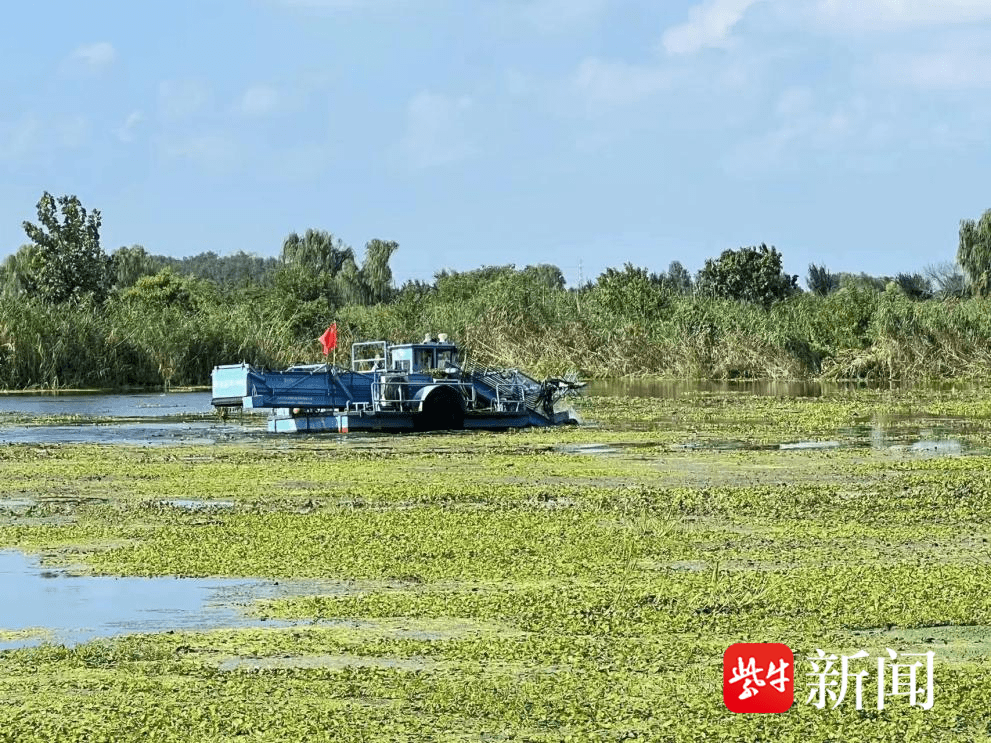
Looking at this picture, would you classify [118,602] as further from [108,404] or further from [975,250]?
[975,250]

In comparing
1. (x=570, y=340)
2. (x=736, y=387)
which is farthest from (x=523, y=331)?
(x=736, y=387)

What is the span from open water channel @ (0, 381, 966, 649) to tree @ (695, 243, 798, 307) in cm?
4372

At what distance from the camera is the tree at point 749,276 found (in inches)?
3821

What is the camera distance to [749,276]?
97.6m

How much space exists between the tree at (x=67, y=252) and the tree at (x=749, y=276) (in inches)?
1550

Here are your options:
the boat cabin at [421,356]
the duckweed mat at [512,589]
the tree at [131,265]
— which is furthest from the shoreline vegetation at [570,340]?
the tree at [131,265]

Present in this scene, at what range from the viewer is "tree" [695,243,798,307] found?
97062mm

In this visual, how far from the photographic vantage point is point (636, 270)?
71312 mm

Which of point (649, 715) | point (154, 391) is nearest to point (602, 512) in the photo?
point (649, 715)

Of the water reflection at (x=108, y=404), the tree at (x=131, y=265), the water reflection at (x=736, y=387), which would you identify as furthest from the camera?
the tree at (x=131, y=265)

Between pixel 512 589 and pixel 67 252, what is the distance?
61.7 m

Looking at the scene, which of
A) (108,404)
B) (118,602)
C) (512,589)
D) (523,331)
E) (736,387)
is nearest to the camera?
(118,602)

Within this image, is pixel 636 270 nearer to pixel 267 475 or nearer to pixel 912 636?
pixel 267 475

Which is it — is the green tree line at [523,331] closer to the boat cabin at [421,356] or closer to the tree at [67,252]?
the tree at [67,252]
